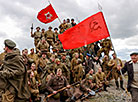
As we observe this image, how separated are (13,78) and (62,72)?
17.2 ft

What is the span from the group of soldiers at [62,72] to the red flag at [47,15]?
1.68 metres

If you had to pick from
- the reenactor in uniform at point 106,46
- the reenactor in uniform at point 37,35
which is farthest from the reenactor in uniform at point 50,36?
the reenactor in uniform at point 106,46

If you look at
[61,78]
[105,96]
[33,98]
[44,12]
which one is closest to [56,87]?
[61,78]

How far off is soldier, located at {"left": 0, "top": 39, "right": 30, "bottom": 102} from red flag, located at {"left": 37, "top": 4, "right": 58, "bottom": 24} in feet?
25.7

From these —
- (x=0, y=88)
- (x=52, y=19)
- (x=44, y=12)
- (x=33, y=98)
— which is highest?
(x=44, y=12)

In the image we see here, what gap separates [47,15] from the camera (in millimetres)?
10922

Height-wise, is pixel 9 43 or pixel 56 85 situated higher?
pixel 9 43

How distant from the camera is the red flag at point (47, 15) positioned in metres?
10.4

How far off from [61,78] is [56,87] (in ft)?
1.39

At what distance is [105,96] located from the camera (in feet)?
26.0

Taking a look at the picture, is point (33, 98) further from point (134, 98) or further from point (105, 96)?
point (105, 96)

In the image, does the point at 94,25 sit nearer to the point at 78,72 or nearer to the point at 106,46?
the point at 78,72

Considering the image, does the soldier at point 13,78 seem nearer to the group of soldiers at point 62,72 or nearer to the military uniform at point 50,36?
the group of soldiers at point 62,72

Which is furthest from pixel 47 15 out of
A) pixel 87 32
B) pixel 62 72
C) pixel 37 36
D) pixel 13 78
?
pixel 13 78
